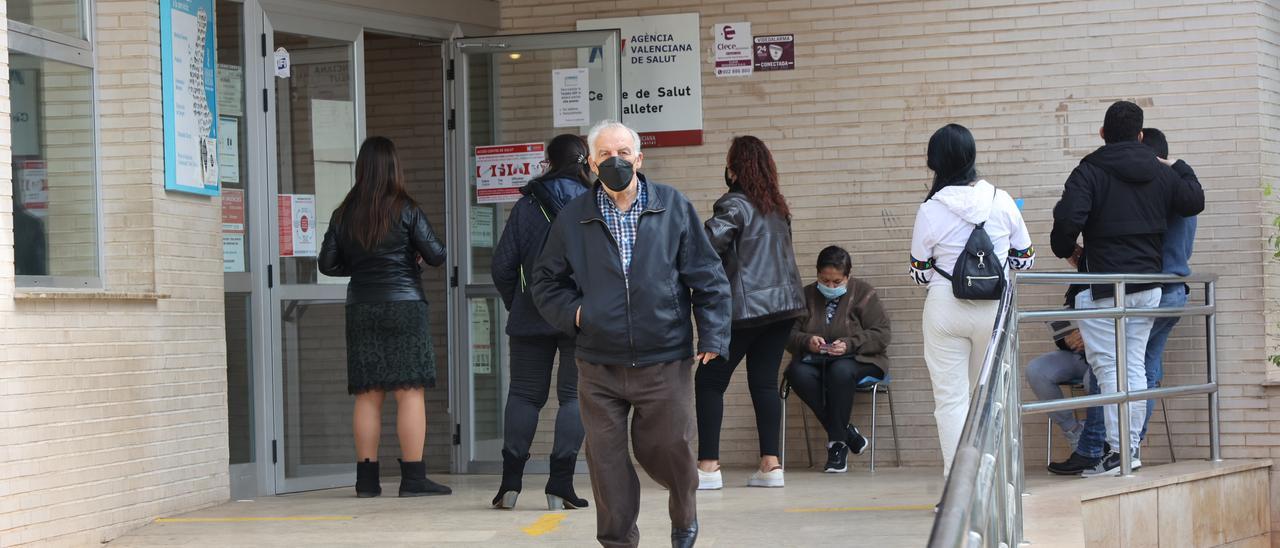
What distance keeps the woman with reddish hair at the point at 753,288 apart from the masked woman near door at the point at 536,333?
0.82 m

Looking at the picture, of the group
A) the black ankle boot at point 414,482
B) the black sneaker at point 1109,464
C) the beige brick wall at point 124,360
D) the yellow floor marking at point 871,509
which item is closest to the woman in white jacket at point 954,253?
the yellow floor marking at point 871,509

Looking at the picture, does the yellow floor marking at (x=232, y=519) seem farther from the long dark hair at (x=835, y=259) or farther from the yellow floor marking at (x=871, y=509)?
the long dark hair at (x=835, y=259)

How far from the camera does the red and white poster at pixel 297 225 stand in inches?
295

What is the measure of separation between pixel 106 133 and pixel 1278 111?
239 inches

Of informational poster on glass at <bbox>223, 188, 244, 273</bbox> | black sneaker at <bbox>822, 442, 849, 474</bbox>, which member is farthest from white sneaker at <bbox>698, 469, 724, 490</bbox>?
informational poster on glass at <bbox>223, 188, 244, 273</bbox>

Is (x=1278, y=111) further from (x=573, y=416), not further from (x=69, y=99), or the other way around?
(x=69, y=99)

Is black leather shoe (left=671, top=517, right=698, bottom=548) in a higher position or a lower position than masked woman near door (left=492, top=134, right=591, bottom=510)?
lower

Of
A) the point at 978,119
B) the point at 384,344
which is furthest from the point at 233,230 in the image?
the point at 978,119

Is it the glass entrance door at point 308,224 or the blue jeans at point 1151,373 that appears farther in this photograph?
the glass entrance door at point 308,224

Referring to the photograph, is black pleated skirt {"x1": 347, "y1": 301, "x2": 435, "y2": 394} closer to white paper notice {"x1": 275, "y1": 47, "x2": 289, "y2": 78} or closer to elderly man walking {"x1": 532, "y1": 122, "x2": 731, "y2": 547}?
white paper notice {"x1": 275, "y1": 47, "x2": 289, "y2": 78}

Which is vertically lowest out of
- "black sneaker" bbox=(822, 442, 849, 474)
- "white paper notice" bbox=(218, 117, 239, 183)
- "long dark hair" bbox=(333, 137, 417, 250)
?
"black sneaker" bbox=(822, 442, 849, 474)

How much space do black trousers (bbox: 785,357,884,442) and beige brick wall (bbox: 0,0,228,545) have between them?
313 cm

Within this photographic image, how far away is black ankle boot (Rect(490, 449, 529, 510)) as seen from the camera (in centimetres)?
625

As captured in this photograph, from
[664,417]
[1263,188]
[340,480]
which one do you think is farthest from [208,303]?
[1263,188]
